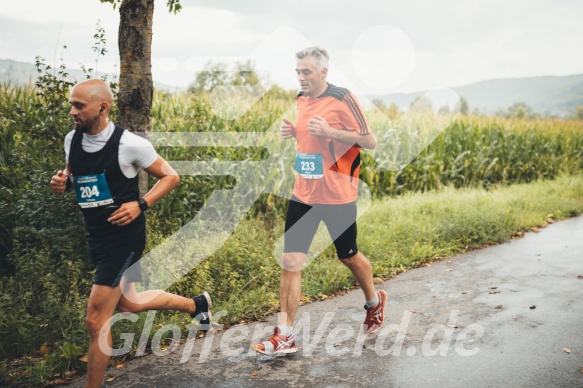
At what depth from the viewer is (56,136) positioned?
5.95m

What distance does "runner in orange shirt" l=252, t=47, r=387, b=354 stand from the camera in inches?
183

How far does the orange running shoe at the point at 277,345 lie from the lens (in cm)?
460

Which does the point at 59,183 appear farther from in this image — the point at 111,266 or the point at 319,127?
the point at 319,127

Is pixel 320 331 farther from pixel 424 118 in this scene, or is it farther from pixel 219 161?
pixel 424 118

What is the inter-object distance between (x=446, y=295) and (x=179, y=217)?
3.56 m

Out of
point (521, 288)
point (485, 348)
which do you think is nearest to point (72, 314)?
point (485, 348)

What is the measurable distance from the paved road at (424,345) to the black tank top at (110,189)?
1119 millimetres

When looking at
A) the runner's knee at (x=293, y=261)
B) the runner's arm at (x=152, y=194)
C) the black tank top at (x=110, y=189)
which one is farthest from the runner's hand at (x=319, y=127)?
the black tank top at (x=110, y=189)

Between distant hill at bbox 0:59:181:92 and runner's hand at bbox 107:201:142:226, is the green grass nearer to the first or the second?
runner's hand at bbox 107:201:142:226

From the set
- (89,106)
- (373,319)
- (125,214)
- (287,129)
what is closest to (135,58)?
(287,129)

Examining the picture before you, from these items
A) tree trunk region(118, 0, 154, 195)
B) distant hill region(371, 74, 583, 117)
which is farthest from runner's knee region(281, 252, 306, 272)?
distant hill region(371, 74, 583, 117)

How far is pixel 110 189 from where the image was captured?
373 centimetres

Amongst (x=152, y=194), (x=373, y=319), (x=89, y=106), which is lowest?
(x=373, y=319)

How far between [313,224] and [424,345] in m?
1.40
